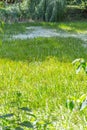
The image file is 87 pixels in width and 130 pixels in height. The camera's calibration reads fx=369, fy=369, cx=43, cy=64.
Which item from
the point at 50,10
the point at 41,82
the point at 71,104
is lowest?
the point at 50,10

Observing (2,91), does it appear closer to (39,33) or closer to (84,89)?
(84,89)

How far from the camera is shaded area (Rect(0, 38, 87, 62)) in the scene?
7.30 meters

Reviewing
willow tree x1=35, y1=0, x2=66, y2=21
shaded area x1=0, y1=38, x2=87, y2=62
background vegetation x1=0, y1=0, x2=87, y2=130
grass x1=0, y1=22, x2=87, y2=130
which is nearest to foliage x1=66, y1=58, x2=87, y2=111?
background vegetation x1=0, y1=0, x2=87, y2=130

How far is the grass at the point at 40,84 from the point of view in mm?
3129

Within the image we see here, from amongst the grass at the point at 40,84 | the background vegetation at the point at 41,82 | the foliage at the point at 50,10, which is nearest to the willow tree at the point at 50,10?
the foliage at the point at 50,10

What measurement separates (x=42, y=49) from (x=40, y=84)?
338cm

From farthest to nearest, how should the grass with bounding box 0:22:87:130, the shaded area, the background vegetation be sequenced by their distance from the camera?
1. the shaded area
2. the grass with bounding box 0:22:87:130
3. the background vegetation

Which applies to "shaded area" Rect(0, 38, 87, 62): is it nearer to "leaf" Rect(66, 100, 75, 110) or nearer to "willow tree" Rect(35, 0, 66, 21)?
"leaf" Rect(66, 100, 75, 110)

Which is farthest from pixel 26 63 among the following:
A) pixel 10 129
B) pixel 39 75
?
pixel 10 129

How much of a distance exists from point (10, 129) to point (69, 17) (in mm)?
15990

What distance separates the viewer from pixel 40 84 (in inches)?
198

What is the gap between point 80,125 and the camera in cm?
339

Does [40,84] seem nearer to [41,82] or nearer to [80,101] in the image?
[41,82]

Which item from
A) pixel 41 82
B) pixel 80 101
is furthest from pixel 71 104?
pixel 41 82
